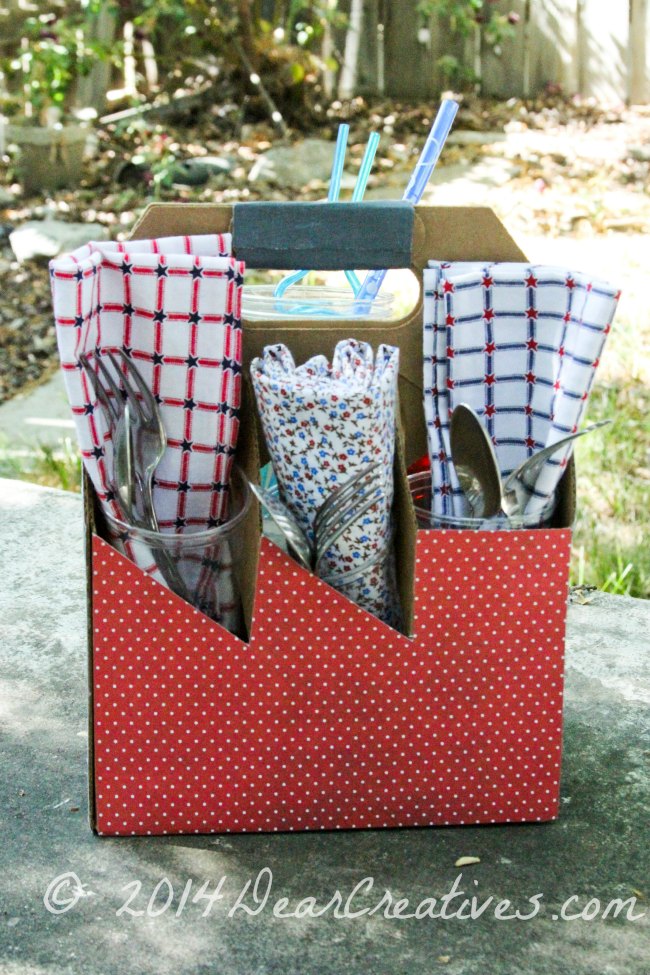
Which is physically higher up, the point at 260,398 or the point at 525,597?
the point at 260,398

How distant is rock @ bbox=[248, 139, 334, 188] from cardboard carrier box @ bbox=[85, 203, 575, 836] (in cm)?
339

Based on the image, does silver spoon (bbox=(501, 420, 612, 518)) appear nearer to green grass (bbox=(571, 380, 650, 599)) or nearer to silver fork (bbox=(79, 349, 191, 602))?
silver fork (bbox=(79, 349, 191, 602))

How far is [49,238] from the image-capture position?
348 cm

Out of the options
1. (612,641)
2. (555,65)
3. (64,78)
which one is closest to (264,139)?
(64,78)

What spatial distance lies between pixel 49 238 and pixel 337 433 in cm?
298

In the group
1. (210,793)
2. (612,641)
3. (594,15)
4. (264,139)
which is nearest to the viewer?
(210,793)

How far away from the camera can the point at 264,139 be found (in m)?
4.48

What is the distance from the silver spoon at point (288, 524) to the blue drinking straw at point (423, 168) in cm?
21

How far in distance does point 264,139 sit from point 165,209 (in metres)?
3.86

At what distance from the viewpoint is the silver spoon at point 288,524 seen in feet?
2.39

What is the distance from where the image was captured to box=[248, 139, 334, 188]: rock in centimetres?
411

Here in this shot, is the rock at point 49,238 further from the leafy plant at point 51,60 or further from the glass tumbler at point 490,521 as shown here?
the glass tumbler at point 490,521

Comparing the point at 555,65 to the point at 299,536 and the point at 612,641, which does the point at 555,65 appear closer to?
the point at 612,641

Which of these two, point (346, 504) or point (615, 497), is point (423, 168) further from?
point (615, 497)
